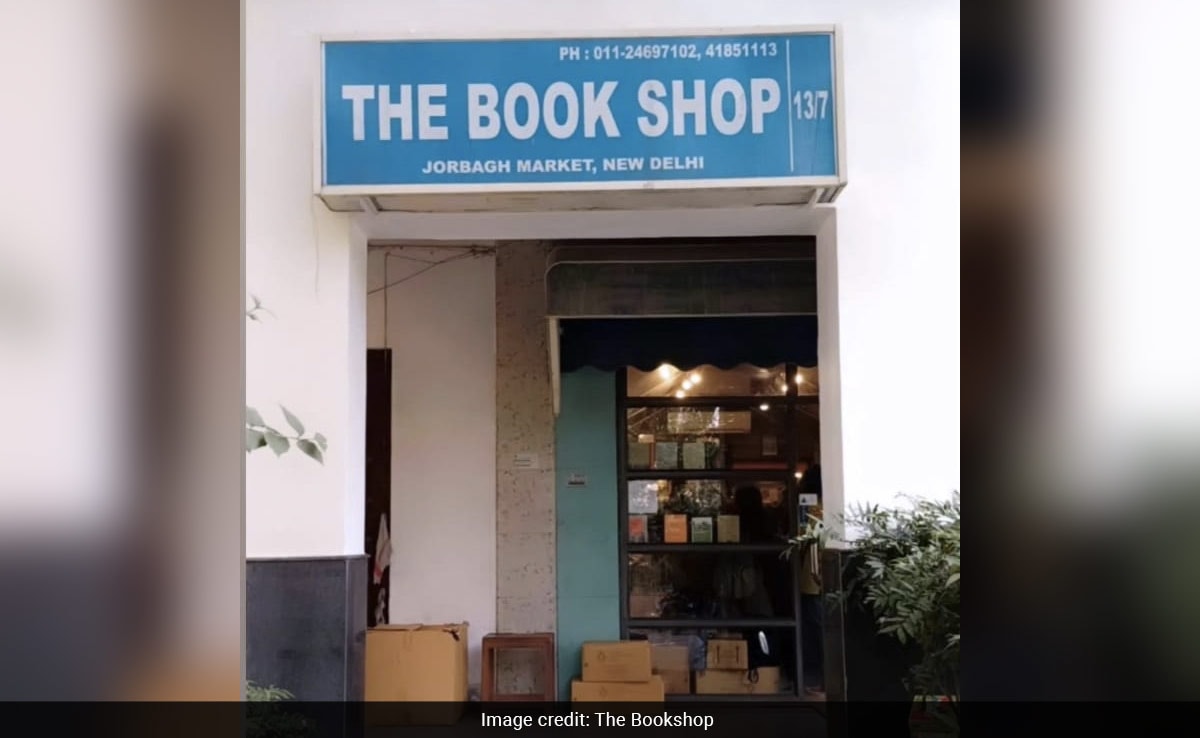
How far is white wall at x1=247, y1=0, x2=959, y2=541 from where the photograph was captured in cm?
438

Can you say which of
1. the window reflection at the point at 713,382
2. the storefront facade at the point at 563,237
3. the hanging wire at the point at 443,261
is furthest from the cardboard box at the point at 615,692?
the hanging wire at the point at 443,261

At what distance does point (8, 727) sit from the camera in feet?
2.50

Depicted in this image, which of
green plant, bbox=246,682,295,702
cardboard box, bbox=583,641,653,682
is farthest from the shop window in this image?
green plant, bbox=246,682,295,702

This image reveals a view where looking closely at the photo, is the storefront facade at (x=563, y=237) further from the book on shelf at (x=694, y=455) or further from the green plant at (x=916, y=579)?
the book on shelf at (x=694, y=455)

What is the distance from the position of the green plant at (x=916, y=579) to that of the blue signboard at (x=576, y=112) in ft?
4.75

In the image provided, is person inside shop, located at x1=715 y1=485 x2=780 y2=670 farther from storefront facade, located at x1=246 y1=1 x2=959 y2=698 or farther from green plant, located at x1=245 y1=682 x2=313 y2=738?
green plant, located at x1=245 y1=682 x2=313 y2=738

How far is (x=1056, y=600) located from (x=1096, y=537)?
0.07 metres

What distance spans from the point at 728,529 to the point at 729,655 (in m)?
0.80

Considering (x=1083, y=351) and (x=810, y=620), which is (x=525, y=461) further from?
(x=1083, y=351)

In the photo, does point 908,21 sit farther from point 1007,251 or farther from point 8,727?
point 8,727

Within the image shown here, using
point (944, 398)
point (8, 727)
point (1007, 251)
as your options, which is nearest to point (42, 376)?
point (8, 727)

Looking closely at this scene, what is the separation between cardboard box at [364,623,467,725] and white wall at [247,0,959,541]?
1.77m

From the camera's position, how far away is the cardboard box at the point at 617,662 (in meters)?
6.25

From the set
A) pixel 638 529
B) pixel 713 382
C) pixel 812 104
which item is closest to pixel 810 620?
pixel 638 529
